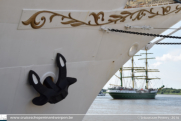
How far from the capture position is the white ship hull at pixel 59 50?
8.48 ft

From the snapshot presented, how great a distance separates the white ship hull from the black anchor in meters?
0.07

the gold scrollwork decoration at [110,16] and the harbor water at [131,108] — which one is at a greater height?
the gold scrollwork decoration at [110,16]

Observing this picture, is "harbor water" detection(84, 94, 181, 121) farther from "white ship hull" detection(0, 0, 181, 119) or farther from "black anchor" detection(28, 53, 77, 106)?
"black anchor" detection(28, 53, 77, 106)

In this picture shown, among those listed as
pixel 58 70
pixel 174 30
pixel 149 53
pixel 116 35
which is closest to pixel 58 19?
pixel 58 70

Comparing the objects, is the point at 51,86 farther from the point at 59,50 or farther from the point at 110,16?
the point at 110,16

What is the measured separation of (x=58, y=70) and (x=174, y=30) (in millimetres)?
2636

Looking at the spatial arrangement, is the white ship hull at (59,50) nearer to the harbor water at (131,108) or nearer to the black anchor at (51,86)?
the black anchor at (51,86)

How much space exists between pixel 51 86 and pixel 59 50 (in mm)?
450

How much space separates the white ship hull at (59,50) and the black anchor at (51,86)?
7 centimetres

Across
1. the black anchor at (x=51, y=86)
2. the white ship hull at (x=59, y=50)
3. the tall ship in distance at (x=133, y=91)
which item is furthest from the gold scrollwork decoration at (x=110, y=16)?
the tall ship in distance at (x=133, y=91)

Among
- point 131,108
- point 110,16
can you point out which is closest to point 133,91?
point 131,108

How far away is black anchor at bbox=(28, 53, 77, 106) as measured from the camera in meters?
2.86

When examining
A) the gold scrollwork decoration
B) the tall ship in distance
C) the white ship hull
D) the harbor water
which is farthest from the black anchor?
the tall ship in distance

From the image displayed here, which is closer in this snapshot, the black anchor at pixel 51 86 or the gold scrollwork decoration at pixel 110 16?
the gold scrollwork decoration at pixel 110 16
